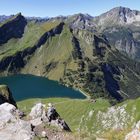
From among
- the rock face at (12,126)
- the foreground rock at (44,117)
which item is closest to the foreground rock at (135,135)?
the foreground rock at (44,117)

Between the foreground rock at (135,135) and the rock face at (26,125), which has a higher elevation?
the foreground rock at (135,135)

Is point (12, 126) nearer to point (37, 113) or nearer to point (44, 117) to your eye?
point (44, 117)

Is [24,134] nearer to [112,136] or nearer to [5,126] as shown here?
[5,126]

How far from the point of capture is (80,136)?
38.3 m

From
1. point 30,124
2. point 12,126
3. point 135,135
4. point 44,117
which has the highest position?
point 135,135

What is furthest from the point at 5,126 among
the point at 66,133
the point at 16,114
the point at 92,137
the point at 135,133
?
the point at 135,133

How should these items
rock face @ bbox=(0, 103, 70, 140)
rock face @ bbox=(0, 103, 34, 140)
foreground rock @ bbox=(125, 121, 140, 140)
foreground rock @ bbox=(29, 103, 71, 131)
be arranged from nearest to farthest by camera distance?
foreground rock @ bbox=(125, 121, 140, 140) < rock face @ bbox=(0, 103, 34, 140) < rock face @ bbox=(0, 103, 70, 140) < foreground rock @ bbox=(29, 103, 71, 131)

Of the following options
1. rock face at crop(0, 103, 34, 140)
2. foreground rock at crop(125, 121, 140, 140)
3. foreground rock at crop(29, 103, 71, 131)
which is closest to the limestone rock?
foreground rock at crop(29, 103, 71, 131)

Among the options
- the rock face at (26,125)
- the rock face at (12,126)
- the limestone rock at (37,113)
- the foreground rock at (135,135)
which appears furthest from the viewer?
the limestone rock at (37,113)

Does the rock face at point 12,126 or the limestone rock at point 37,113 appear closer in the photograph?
the rock face at point 12,126

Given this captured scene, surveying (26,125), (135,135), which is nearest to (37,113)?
(26,125)

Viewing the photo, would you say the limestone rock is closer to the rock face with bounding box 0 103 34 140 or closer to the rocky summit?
the rocky summit

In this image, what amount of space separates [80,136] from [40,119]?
455 centimetres

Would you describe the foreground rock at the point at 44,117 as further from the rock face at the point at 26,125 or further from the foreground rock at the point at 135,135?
the foreground rock at the point at 135,135
